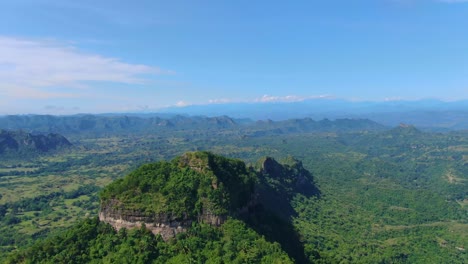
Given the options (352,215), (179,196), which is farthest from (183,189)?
(352,215)

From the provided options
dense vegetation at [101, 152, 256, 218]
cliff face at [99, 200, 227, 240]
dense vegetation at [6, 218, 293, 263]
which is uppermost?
dense vegetation at [101, 152, 256, 218]

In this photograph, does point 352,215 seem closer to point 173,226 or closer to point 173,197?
point 173,197

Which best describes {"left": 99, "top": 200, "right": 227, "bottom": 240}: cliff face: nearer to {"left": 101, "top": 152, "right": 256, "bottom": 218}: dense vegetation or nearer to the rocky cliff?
the rocky cliff

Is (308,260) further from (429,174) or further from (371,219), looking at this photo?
(429,174)

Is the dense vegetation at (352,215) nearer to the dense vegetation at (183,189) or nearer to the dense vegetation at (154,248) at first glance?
the dense vegetation at (183,189)

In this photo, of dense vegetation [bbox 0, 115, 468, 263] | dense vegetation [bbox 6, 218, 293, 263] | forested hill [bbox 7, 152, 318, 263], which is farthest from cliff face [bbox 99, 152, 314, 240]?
dense vegetation [bbox 0, 115, 468, 263]

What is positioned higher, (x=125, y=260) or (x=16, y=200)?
(x=125, y=260)

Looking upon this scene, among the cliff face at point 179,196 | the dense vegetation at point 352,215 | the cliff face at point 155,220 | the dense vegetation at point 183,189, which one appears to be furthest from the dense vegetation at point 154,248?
the dense vegetation at point 352,215

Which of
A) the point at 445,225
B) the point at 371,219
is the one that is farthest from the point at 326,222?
the point at 445,225
